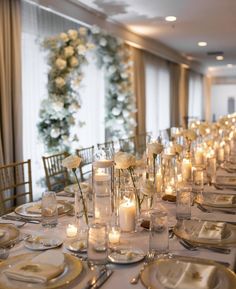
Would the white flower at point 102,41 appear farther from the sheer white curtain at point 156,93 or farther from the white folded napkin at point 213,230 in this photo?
the white folded napkin at point 213,230

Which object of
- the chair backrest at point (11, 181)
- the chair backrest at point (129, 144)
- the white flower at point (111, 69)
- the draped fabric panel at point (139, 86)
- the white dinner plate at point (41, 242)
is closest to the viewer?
the white dinner plate at point (41, 242)

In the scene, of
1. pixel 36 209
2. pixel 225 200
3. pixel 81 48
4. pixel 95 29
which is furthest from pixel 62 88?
pixel 225 200

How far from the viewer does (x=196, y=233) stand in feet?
5.51

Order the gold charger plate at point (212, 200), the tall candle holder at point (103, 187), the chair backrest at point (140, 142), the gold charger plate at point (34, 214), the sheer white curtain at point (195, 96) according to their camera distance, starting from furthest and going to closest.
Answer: the sheer white curtain at point (195, 96) < the chair backrest at point (140, 142) < the gold charger plate at point (212, 200) < the gold charger plate at point (34, 214) < the tall candle holder at point (103, 187)

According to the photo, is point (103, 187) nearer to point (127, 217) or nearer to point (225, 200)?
point (127, 217)

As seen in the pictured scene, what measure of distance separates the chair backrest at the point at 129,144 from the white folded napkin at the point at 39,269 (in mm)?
3463

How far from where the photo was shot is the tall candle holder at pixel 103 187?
1883 mm

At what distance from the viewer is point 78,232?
173 centimetres

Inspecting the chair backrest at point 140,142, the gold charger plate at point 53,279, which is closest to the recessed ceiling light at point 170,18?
the chair backrest at point 140,142

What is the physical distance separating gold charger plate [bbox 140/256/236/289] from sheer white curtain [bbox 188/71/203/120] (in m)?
11.1

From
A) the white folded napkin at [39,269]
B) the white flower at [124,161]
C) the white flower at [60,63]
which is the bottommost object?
the white folded napkin at [39,269]

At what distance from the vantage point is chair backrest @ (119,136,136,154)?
490 cm

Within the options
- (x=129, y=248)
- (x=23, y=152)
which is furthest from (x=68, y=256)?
(x=23, y=152)

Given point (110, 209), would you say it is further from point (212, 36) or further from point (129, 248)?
point (212, 36)
